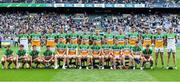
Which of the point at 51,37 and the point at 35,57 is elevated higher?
the point at 51,37

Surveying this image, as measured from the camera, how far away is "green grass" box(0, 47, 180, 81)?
63.6ft

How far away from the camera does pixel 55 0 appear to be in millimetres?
59906

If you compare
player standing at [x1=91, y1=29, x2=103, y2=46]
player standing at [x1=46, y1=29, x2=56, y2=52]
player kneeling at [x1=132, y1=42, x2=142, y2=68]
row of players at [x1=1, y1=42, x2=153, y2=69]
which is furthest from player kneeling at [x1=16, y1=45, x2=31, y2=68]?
player kneeling at [x1=132, y1=42, x2=142, y2=68]

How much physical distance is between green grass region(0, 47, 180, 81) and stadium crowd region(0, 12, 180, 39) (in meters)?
34.3

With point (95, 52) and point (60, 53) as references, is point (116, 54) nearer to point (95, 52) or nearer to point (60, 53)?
point (95, 52)

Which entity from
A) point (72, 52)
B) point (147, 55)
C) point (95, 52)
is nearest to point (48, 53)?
point (72, 52)

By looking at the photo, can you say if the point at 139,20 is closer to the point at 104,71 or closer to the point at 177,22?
the point at 177,22

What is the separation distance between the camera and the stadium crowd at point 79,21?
57719 millimetres

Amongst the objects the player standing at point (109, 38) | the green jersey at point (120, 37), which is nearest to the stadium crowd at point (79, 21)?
the player standing at point (109, 38)

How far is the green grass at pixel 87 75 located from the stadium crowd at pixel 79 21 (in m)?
34.3

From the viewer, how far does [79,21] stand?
59312 mm

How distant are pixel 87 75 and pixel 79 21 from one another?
39036 millimetres

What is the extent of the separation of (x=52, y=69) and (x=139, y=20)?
37732mm

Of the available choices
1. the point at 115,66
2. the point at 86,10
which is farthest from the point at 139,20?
the point at 115,66
